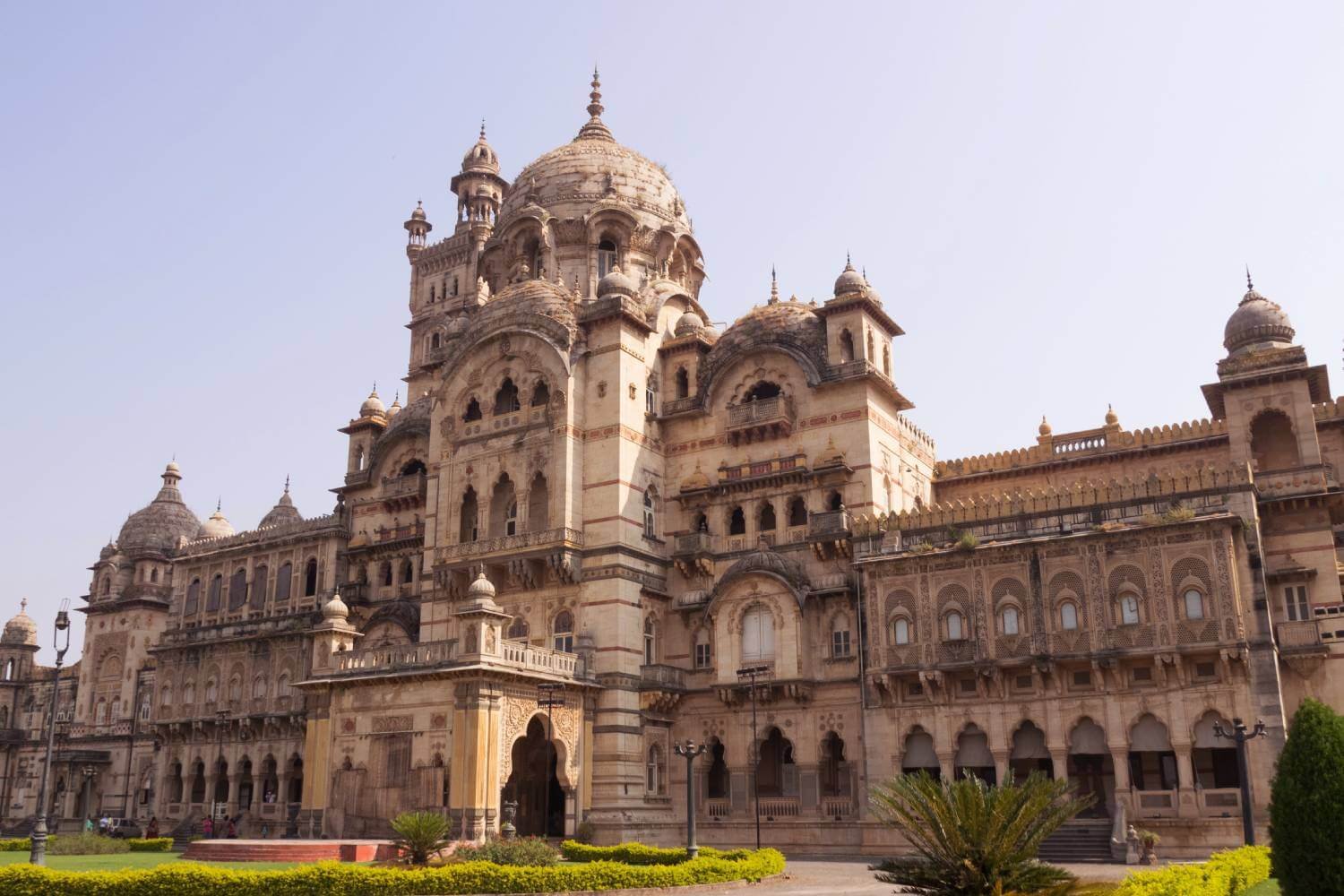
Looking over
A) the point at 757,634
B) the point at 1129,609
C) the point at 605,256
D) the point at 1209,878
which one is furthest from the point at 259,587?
the point at 1209,878

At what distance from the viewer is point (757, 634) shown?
3534 cm

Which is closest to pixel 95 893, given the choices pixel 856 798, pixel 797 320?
pixel 856 798

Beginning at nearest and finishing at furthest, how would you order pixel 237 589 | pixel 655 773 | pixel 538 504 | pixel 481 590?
pixel 481 590
pixel 655 773
pixel 538 504
pixel 237 589

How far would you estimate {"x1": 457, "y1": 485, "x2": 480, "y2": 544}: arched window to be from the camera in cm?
3944

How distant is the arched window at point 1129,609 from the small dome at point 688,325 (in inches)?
656

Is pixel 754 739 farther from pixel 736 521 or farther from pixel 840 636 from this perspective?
pixel 736 521

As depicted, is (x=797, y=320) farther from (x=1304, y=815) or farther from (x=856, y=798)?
(x=1304, y=815)

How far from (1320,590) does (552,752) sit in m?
21.7

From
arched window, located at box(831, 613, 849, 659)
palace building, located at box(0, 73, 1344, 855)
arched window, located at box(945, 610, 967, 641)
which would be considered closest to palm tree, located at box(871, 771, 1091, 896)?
palace building, located at box(0, 73, 1344, 855)

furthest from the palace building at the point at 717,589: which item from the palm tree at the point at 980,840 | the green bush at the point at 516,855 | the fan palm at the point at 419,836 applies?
the palm tree at the point at 980,840

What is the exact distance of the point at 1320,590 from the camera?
30.5m

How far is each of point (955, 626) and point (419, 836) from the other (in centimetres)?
1516

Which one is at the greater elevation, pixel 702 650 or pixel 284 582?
pixel 284 582

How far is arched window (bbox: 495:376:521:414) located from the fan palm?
1712 cm
